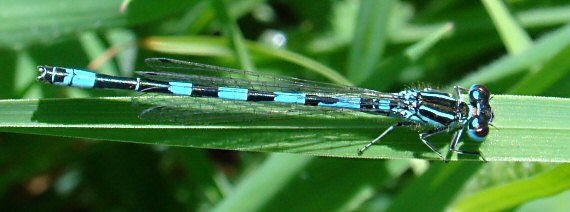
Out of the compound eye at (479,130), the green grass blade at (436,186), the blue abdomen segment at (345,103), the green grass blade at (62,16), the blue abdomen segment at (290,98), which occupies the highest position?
the green grass blade at (62,16)

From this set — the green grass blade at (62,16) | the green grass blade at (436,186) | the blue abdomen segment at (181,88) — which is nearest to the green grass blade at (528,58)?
the green grass blade at (436,186)

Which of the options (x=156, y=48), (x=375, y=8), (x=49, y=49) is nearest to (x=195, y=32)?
(x=156, y=48)

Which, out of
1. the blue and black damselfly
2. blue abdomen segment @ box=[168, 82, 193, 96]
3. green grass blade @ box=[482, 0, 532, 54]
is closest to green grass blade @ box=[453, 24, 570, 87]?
green grass blade @ box=[482, 0, 532, 54]

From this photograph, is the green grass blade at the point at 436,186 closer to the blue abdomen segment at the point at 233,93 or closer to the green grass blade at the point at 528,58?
the green grass blade at the point at 528,58

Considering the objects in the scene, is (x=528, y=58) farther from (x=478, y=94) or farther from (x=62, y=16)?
(x=62, y=16)

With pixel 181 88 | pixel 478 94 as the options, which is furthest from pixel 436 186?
pixel 181 88

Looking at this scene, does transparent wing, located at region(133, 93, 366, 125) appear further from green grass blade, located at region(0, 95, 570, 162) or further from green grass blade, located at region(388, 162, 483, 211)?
green grass blade, located at region(388, 162, 483, 211)
